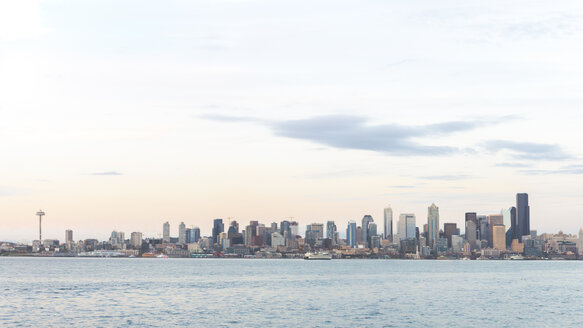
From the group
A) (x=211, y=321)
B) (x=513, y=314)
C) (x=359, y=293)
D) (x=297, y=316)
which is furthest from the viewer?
(x=359, y=293)

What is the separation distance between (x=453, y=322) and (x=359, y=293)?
4483cm

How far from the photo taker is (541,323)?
7944cm

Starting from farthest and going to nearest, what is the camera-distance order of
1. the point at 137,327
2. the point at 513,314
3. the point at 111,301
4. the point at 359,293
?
the point at 359,293 < the point at 111,301 < the point at 513,314 < the point at 137,327

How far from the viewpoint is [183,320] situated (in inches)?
3007

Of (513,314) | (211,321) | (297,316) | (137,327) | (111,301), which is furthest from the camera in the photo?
(111,301)

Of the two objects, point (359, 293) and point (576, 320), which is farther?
point (359, 293)

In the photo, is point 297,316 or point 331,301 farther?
point 331,301

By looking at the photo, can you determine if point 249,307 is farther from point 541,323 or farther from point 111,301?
point 541,323

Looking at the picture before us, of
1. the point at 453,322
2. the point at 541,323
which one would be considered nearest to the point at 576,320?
the point at 541,323

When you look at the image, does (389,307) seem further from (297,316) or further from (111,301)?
(111,301)

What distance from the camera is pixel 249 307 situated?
302 ft

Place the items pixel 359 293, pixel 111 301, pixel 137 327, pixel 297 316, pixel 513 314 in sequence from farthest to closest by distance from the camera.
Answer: pixel 359 293 → pixel 111 301 → pixel 513 314 → pixel 297 316 → pixel 137 327

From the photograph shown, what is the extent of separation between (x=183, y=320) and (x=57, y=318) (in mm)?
14474

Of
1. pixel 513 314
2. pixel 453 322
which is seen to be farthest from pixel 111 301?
pixel 513 314
